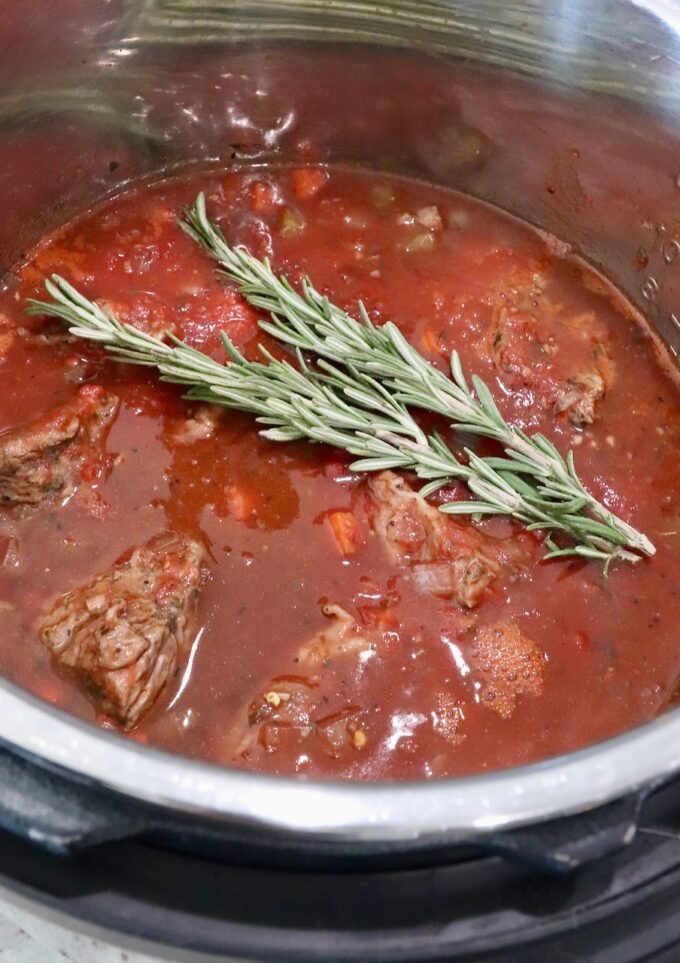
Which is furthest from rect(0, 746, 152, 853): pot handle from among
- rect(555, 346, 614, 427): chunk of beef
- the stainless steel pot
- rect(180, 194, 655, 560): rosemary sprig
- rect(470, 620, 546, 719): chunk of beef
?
the stainless steel pot

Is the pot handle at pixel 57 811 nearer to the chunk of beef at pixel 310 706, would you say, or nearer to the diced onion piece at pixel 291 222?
the chunk of beef at pixel 310 706

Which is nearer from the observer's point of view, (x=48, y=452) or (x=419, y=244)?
(x=48, y=452)

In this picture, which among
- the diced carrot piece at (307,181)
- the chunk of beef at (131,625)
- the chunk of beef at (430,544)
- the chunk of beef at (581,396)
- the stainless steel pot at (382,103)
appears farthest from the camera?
the diced carrot piece at (307,181)

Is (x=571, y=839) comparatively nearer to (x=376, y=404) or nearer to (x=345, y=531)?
(x=345, y=531)

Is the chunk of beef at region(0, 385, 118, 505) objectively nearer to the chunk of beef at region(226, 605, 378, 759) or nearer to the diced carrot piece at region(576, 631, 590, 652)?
the chunk of beef at region(226, 605, 378, 759)

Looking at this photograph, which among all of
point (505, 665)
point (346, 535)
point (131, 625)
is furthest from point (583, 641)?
point (131, 625)

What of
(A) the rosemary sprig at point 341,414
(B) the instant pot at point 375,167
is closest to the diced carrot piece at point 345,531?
(A) the rosemary sprig at point 341,414
